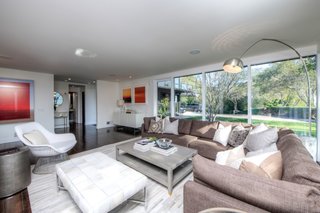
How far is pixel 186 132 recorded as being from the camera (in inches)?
155

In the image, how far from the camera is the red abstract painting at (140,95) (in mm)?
6707

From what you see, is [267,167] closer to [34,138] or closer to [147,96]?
[34,138]

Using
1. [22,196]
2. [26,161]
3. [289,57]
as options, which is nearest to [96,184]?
[22,196]

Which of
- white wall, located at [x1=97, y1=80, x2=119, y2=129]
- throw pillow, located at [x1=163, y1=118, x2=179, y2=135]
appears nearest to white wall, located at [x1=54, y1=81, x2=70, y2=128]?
white wall, located at [x1=97, y1=80, x2=119, y2=129]

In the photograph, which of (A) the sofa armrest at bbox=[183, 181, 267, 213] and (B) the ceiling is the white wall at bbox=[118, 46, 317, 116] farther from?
(A) the sofa armrest at bbox=[183, 181, 267, 213]

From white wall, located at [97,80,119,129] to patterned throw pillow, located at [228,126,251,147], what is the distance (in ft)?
20.3

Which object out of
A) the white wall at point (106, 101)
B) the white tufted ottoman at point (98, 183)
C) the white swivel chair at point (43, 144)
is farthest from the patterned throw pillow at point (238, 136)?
the white wall at point (106, 101)

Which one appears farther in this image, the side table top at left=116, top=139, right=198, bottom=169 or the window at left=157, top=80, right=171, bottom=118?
the window at left=157, top=80, right=171, bottom=118

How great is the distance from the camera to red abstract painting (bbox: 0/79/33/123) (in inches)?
181

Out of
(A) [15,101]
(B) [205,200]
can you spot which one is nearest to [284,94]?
(B) [205,200]

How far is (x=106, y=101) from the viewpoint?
7.59 meters

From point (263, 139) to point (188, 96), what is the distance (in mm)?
3096

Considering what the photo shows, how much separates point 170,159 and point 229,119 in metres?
2.70

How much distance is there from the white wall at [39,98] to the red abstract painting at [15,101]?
0.59ft
